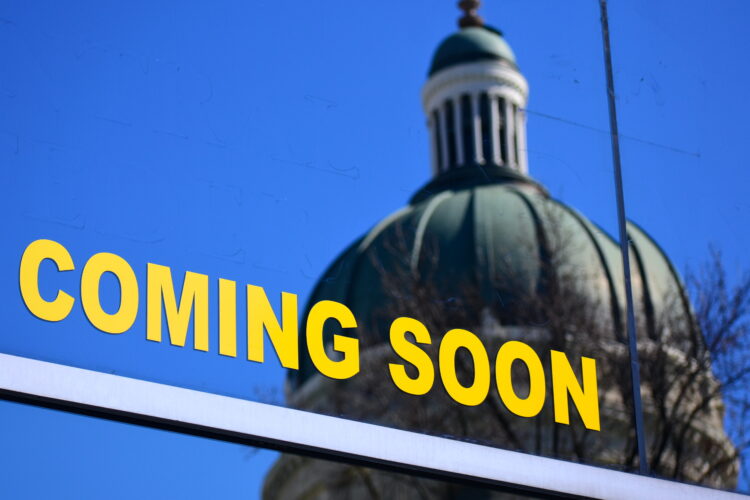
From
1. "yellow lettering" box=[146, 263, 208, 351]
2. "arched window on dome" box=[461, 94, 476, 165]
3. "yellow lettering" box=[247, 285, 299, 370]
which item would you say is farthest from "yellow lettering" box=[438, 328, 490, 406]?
"arched window on dome" box=[461, 94, 476, 165]

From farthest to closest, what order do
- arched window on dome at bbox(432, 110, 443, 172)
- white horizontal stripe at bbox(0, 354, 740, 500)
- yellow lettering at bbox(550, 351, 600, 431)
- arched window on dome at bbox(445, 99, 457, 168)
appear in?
arched window on dome at bbox(445, 99, 457, 168) → arched window on dome at bbox(432, 110, 443, 172) → yellow lettering at bbox(550, 351, 600, 431) → white horizontal stripe at bbox(0, 354, 740, 500)

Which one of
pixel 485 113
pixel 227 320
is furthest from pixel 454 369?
pixel 485 113

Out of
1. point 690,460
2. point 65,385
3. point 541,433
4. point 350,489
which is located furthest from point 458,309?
point 65,385

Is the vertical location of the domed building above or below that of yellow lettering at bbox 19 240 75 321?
above

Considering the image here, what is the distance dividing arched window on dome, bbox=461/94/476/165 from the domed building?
0.06 meters

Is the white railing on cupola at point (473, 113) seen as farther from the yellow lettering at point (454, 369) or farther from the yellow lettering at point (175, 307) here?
the yellow lettering at point (175, 307)

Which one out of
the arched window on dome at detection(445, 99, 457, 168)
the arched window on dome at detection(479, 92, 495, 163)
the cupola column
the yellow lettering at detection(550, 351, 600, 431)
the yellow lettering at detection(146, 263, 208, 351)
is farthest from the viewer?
the cupola column

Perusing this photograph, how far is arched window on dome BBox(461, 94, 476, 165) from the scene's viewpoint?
2420cm

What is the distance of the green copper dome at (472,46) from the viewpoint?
15.5 m

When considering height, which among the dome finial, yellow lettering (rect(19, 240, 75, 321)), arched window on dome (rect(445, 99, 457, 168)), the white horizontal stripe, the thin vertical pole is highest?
arched window on dome (rect(445, 99, 457, 168))

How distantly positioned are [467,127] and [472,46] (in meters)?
6.25

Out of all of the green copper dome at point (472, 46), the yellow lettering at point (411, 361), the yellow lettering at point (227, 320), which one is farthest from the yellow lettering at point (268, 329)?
the green copper dome at point (472, 46)

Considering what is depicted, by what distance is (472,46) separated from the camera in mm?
19875

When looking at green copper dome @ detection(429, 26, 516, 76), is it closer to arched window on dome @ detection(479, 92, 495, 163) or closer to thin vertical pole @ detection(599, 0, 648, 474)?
arched window on dome @ detection(479, 92, 495, 163)
